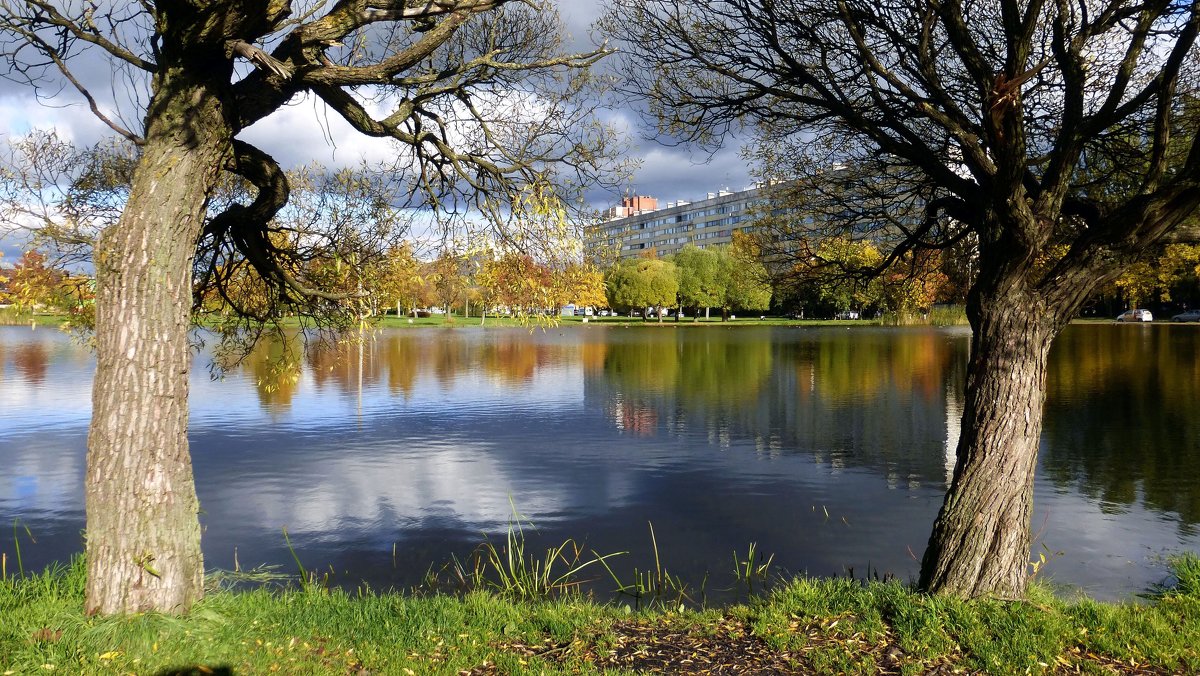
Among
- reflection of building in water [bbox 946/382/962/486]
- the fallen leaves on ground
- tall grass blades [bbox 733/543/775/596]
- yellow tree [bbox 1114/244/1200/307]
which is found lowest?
tall grass blades [bbox 733/543/775/596]

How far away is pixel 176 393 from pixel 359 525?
329 inches

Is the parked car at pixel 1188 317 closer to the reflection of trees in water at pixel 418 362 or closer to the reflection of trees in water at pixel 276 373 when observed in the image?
the reflection of trees in water at pixel 418 362

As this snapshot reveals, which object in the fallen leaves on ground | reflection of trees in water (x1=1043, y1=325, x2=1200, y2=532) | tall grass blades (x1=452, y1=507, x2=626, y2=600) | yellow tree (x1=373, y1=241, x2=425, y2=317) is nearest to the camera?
the fallen leaves on ground

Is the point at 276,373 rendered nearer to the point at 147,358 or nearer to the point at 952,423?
the point at 147,358

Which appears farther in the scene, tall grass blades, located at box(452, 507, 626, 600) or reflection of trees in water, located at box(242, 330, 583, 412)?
reflection of trees in water, located at box(242, 330, 583, 412)

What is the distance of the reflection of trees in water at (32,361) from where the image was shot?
37.8 meters

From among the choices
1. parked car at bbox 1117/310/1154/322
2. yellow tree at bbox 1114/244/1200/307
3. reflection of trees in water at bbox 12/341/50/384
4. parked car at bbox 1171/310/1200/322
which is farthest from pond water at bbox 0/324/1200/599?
parked car at bbox 1171/310/1200/322

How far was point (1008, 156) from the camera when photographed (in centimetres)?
714

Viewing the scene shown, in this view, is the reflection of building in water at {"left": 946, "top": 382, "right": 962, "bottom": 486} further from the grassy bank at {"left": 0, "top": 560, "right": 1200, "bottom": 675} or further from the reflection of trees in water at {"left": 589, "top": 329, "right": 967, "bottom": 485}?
the grassy bank at {"left": 0, "top": 560, "right": 1200, "bottom": 675}

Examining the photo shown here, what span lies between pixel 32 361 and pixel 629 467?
43.4 meters

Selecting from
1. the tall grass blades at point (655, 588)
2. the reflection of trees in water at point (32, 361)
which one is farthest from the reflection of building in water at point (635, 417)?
the reflection of trees in water at point (32, 361)

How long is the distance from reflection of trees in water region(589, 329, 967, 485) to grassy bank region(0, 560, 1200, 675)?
1091 centimetres

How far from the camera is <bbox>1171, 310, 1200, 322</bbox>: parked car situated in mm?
85875

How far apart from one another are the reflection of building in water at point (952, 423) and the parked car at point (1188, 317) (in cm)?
7118
